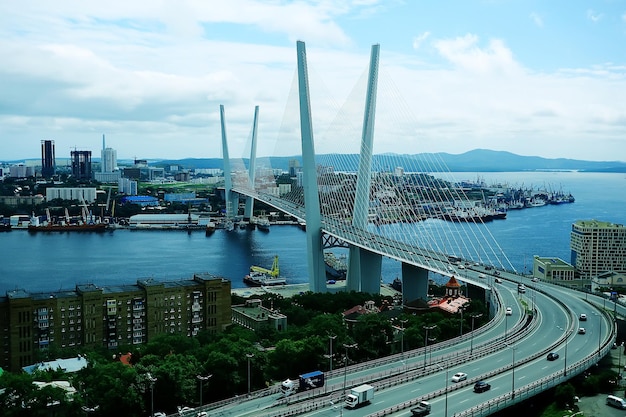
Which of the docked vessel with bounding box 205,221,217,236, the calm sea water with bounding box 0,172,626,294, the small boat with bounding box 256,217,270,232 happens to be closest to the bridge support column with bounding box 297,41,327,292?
the calm sea water with bounding box 0,172,626,294

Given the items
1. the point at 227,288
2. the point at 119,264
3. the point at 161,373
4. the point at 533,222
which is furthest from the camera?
the point at 533,222

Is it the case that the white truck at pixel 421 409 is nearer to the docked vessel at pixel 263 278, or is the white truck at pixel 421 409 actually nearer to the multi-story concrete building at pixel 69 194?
the docked vessel at pixel 263 278

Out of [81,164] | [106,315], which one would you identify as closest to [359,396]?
[106,315]

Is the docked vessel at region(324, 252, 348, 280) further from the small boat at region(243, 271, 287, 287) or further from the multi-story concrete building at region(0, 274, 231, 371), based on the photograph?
the multi-story concrete building at region(0, 274, 231, 371)

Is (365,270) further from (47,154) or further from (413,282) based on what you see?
(47,154)

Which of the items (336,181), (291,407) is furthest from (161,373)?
(336,181)

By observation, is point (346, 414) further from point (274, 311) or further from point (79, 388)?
point (274, 311)
